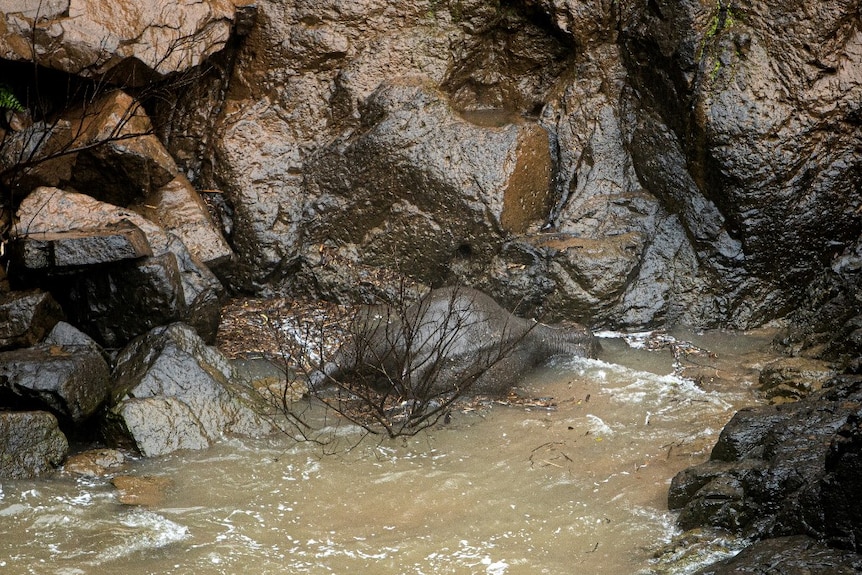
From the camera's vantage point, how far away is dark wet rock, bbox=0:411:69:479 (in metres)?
5.74

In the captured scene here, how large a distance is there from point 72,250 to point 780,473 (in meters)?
5.33

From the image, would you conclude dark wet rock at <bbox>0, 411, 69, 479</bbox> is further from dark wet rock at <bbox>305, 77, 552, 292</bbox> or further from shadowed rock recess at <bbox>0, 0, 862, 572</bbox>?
dark wet rock at <bbox>305, 77, 552, 292</bbox>

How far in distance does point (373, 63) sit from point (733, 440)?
5716 mm

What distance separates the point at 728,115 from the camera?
8391 millimetres

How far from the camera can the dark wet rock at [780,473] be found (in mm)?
3816

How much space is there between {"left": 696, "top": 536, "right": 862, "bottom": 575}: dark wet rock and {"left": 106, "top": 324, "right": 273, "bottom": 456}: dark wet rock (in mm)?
3789

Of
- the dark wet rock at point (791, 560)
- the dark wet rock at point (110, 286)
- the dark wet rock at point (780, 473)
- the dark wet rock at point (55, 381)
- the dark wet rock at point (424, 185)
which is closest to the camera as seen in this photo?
the dark wet rock at point (791, 560)

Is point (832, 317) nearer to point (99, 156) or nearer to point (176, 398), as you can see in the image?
point (176, 398)

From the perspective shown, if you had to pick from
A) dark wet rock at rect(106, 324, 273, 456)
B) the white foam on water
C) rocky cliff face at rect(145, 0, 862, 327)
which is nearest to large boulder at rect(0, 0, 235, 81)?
rocky cliff face at rect(145, 0, 862, 327)

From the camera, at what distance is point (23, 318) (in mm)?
6668

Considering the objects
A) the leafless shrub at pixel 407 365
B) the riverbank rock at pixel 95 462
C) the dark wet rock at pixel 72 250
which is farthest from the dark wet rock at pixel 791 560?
the dark wet rock at pixel 72 250

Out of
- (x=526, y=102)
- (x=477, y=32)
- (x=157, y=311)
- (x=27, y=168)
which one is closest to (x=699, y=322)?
(x=526, y=102)

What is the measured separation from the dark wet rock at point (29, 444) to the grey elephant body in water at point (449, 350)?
2.05m

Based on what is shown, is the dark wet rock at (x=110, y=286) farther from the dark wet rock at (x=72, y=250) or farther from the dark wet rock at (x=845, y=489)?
the dark wet rock at (x=845, y=489)
